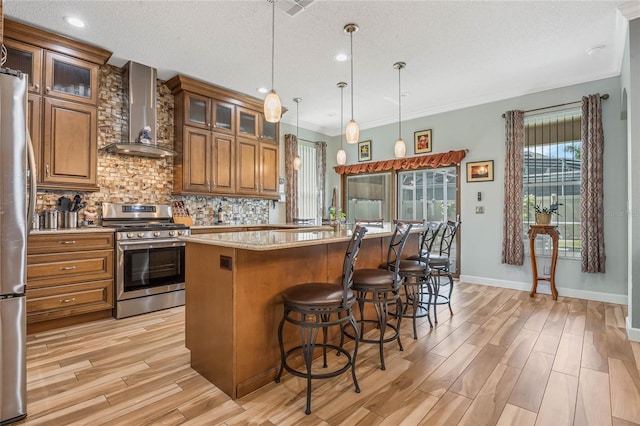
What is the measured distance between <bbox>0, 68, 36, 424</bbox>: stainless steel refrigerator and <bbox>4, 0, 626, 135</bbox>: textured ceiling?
167cm

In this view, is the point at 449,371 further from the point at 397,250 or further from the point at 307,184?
the point at 307,184

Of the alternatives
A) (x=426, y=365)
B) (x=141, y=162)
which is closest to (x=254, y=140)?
(x=141, y=162)

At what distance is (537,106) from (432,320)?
11.9ft

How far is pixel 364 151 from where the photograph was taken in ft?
22.3

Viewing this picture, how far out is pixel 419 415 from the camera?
1808 mm

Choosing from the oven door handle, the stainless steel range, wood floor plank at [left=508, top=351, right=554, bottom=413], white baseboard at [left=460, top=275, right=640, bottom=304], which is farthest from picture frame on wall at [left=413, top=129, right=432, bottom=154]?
the oven door handle

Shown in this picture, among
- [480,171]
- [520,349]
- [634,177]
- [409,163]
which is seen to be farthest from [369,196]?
[520,349]

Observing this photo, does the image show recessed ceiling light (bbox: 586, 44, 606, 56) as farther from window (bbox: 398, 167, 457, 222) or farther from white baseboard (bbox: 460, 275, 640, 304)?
white baseboard (bbox: 460, 275, 640, 304)

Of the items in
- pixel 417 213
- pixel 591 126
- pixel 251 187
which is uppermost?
pixel 591 126

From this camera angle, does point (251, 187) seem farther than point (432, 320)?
Yes

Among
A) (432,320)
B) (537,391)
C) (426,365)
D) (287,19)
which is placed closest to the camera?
(537,391)

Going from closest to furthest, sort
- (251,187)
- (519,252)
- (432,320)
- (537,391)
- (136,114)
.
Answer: (537,391) < (432,320) < (136,114) < (519,252) < (251,187)

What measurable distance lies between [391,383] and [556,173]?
419 cm

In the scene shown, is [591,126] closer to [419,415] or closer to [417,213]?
[417,213]
